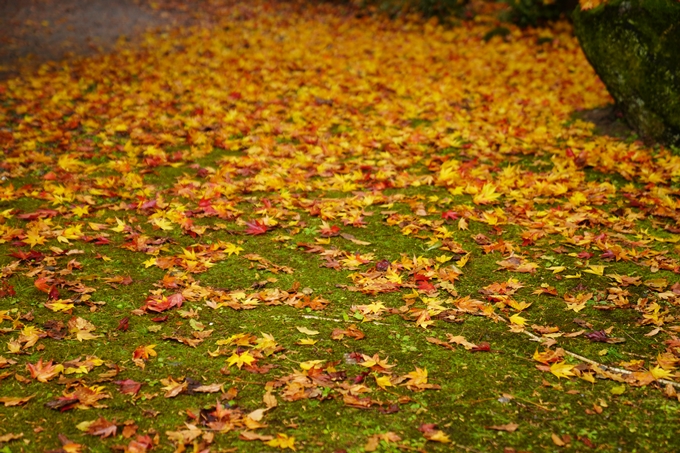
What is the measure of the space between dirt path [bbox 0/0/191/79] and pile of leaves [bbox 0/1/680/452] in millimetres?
3075

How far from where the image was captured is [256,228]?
4758 millimetres

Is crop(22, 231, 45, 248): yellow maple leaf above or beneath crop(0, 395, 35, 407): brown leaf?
above

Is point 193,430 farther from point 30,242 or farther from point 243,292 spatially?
point 30,242

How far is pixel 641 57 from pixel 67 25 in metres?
11.3

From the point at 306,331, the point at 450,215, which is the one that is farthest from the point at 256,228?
the point at 450,215

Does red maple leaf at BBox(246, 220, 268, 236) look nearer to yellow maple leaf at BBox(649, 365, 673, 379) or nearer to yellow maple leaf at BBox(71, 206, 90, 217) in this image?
yellow maple leaf at BBox(71, 206, 90, 217)

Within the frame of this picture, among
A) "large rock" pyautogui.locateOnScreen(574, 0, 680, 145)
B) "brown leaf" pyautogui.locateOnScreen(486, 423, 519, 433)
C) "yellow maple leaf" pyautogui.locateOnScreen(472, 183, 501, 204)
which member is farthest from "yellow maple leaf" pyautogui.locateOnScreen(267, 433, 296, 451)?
"large rock" pyautogui.locateOnScreen(574, 0, 680, 145)

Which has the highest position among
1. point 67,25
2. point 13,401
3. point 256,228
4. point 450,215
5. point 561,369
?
point 67,25

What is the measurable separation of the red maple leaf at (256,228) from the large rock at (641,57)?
410cm

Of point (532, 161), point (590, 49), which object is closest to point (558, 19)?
point (590, 49)

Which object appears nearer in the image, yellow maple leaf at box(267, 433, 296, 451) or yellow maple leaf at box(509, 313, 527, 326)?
yellow maple leaf at box(267, 433, 296, 451)

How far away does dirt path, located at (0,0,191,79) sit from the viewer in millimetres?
10836

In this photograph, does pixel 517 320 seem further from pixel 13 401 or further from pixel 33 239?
pixel 33 239

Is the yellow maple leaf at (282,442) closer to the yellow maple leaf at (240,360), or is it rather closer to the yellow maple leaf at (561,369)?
the yellow maple leaf at (240,360)
